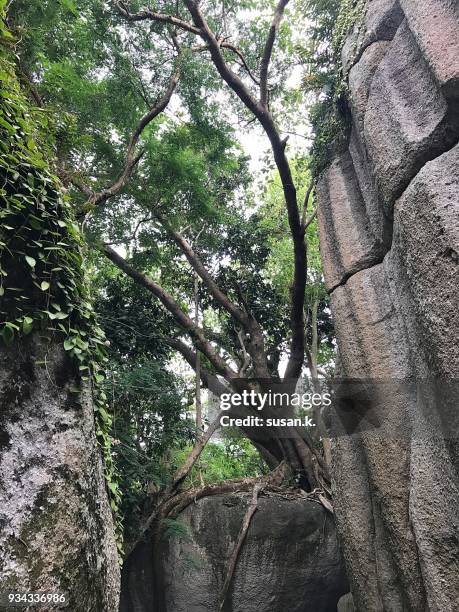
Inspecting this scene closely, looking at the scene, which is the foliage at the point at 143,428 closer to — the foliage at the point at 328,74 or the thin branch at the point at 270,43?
the foliage at the point at 328,74

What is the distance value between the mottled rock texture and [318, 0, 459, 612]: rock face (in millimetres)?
2184

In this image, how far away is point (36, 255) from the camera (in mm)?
2916

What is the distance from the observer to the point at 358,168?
498cm

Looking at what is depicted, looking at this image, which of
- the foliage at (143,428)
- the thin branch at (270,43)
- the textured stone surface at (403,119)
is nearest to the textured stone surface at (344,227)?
the textured stone surface at (403,119)

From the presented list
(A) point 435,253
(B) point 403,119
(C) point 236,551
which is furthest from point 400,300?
(C) point 236,551

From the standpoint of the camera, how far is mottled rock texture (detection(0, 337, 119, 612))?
2396 mm

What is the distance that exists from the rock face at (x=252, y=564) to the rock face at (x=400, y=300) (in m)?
2.09

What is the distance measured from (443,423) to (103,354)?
241cm

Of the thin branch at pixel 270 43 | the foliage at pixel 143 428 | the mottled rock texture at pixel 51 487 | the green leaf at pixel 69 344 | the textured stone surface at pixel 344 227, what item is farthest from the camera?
the foliage at pixel 143 428

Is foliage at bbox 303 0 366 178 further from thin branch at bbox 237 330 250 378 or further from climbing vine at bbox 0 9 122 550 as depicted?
thin branch at bbox 237 330 250 378

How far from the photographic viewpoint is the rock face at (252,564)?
20.4ft

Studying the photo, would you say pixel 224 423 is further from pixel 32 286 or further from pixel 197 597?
pixel 32 286

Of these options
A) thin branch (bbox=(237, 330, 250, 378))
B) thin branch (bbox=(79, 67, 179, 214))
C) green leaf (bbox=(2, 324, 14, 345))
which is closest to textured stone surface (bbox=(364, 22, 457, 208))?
green leaf (bbox=(2, 324, 14, 345))

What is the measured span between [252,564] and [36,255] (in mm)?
5317
